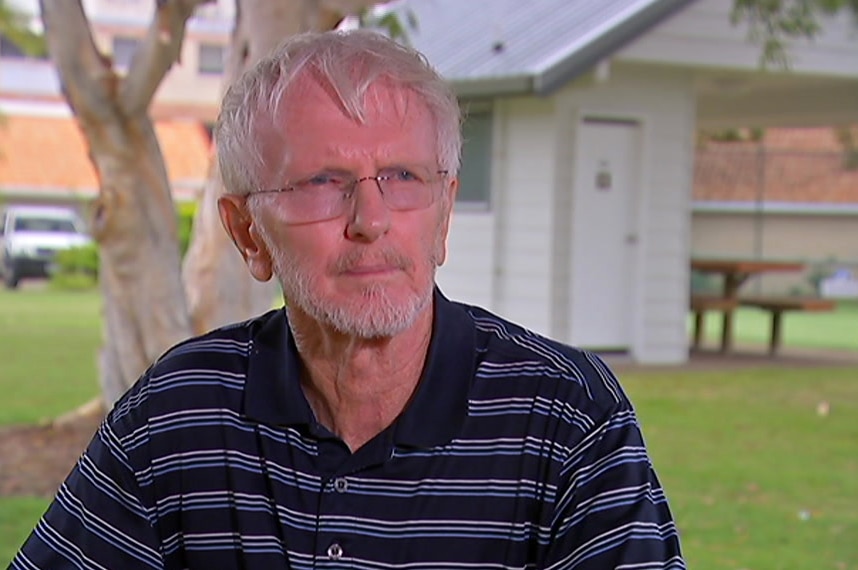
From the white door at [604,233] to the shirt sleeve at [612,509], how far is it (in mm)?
11322

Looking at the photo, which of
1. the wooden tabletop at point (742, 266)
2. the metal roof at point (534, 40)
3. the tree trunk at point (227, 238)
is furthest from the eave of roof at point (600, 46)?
the tree trunk at point (227, 238)

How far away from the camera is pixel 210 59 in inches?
1850

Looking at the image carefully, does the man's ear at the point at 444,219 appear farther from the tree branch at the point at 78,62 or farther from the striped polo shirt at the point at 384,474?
the tree branch at the point at 78,62

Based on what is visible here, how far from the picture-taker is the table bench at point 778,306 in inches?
577

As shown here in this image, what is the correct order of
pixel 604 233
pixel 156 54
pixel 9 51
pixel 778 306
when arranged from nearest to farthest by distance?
pixel 156 54, pixel 604 233, pixel 778 306, pixel 9 51

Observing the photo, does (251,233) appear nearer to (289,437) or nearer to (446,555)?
(289,437)

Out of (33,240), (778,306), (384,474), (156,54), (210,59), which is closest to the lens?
(384,474)

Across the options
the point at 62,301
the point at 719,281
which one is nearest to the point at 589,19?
the point at 62,301

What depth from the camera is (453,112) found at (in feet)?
6.87

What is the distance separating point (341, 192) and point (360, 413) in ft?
1.20

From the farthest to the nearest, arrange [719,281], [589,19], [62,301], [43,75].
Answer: [43,75]
[719,281]
[62,301]
[589,19]

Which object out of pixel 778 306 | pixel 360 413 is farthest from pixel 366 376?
pixel 778 306

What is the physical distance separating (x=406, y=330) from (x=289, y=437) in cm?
26

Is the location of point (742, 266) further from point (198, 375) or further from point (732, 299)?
point (198, 375)
